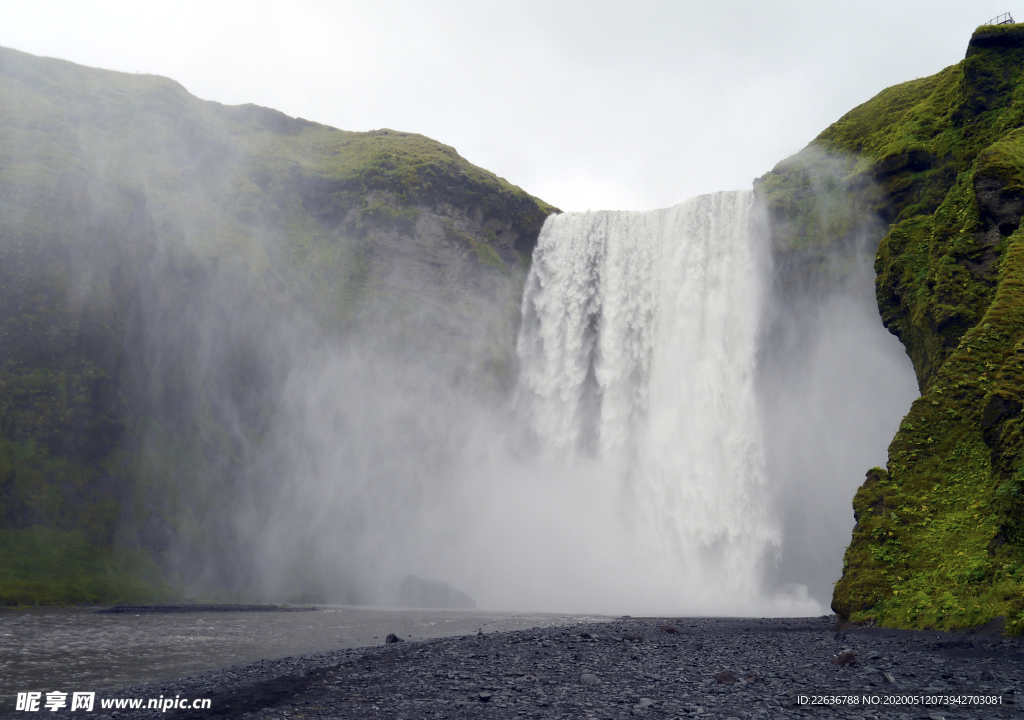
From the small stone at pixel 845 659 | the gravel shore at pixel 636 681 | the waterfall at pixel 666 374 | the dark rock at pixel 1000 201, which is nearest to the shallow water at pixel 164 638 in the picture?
the gravel shore at pixel 636 681

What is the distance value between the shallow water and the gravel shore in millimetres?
2543

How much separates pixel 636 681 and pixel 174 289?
50627 millimetres

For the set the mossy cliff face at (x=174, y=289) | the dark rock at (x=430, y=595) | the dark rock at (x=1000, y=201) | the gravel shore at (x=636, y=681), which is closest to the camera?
the gravel shore at (x=636, y=681)

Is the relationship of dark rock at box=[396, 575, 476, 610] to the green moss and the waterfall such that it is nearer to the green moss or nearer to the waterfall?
the waterfall

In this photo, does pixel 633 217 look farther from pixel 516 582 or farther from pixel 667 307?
pixel 516 582

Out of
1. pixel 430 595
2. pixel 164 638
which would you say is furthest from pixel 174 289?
pixel 164 638

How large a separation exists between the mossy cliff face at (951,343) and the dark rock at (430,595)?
93.4ft

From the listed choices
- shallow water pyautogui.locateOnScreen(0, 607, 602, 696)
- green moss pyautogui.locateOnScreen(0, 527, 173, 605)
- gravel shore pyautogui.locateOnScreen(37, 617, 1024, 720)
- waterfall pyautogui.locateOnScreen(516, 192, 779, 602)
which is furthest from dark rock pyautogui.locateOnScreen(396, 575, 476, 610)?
gravel shore pyautogui.locateOnScreen(37, 617, 1024, 720)

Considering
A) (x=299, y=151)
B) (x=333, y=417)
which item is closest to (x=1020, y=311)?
(x=333, y=417)

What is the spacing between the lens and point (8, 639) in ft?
73.6

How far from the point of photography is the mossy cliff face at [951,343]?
1802 cm

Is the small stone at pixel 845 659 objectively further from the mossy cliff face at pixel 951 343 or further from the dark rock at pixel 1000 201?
the dark rock at pixel 1000 201

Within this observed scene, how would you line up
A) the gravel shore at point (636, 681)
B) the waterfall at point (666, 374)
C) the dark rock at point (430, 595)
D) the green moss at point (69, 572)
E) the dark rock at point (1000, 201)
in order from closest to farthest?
the gravel shore at point (636, 681)
the dark rock at point (1000, 201)
the green moss at point (69, 572)
the waterfall at point (666, 374)
the dark rock at point (430, 595)

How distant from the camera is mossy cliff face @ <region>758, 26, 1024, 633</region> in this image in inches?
709
